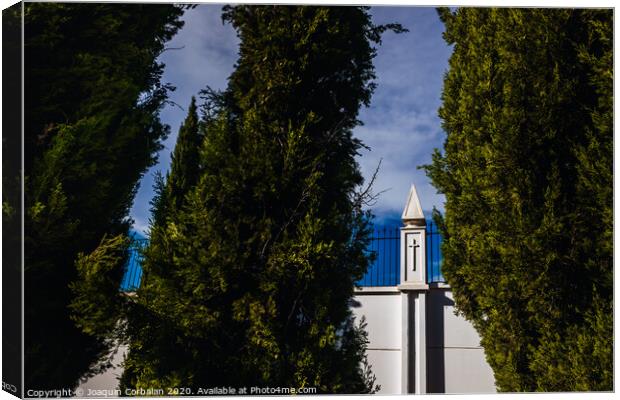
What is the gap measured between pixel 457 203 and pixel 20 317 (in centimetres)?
576

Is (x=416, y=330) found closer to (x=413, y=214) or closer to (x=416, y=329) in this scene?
(x=416, y=329)

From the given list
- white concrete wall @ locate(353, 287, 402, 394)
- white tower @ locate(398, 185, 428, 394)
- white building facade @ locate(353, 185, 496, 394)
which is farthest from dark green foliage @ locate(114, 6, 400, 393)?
white tower @ locate(398, 185, 428, 394)

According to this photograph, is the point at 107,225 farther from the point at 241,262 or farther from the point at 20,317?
the point at 241,262

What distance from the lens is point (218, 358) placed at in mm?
6301

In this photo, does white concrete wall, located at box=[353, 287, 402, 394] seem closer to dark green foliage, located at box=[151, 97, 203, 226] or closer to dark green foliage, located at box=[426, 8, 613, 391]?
dark green foliage, located at box=[426, 8, 613, 391]

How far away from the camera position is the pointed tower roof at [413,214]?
9.26 meters

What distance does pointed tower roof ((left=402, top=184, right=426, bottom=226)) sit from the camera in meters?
9.26

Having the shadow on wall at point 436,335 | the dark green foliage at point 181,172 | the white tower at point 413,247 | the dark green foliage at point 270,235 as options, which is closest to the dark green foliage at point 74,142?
the dark green foliage at point 181,172

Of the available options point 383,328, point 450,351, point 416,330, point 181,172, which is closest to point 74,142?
point 181,172

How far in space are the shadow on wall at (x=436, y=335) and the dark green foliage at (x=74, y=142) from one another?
17.1 ft

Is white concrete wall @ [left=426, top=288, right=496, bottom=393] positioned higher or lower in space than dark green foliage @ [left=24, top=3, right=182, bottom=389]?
lower

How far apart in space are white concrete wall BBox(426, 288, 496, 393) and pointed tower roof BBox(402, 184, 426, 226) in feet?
4.07

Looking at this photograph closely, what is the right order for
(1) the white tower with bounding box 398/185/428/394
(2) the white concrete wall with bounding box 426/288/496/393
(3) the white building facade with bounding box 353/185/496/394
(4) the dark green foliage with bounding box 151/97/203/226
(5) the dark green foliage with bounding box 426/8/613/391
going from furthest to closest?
1. (1) the white tower with bounding box 398/185/428/394
2. (3) the white building facade with bounding box 353/185/496/394
3. (2) the white concrete wall with bounding box 426/288/496/393
4. (4) the dark green foliage with bounding box 151/97/203/226
5. (5) the dark green foliage with bounding box 426/8/613/391

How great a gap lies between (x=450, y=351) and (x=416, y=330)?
649mm
